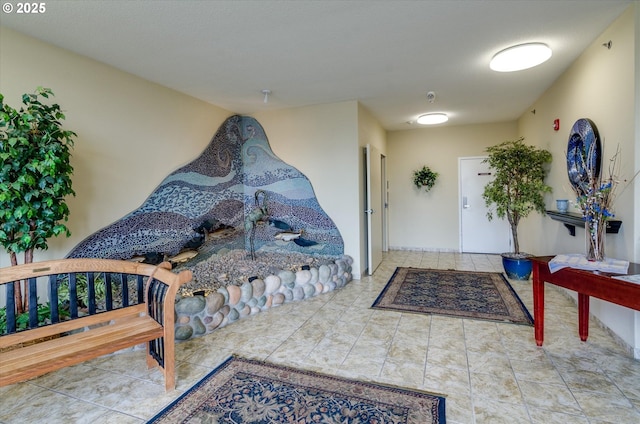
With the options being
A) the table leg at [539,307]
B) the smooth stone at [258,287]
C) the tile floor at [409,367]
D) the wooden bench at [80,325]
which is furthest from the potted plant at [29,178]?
the table leg at [539,307]

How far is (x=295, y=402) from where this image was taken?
1.93m

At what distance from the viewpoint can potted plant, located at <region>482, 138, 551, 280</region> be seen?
166 inches

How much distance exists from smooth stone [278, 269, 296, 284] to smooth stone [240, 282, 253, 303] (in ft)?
1.42

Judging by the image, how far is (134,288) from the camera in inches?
130

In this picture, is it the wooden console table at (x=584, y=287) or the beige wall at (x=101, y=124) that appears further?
the beige wall at (x=101, y=124)

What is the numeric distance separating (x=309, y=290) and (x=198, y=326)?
141 centimetres

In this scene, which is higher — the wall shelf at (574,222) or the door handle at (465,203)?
the door handle at (465,203)

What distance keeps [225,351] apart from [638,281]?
2.85m

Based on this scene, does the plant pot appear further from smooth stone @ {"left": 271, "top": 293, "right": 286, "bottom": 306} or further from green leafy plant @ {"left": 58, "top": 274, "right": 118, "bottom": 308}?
green leafy plant @ {"left": 58, "top": 274, "right": 118, "bottom": 308}

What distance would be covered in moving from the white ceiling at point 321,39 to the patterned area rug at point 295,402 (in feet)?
8.48

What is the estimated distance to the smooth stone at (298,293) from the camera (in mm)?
3783

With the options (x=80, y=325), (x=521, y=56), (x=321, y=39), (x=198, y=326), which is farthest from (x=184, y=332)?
(x=521, y=56)

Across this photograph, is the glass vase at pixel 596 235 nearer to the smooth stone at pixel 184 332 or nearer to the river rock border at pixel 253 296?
the river rock border at pixel 253 296

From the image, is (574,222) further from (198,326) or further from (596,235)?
(198,326)
